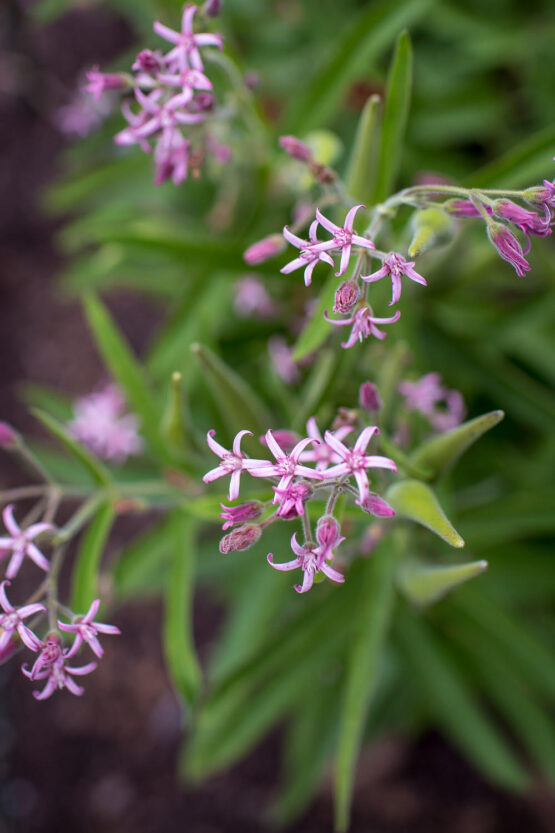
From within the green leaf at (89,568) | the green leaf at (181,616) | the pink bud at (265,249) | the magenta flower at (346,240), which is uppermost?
the magenta flower at (346,240)

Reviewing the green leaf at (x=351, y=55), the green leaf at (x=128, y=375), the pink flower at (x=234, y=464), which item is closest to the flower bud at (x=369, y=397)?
the pink flower at (x=234, y=464)

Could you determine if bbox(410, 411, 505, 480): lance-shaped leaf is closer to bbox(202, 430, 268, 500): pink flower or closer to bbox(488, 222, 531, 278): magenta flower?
bbox(488, 222, 531, 278): magenta flower

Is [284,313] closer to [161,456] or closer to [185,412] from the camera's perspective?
[161,456]

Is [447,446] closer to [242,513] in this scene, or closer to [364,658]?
[242,513]

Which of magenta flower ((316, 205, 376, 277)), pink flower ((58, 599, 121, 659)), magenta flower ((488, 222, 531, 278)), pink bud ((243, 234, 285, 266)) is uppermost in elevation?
magenta flower ((316, 205, 376, 277))

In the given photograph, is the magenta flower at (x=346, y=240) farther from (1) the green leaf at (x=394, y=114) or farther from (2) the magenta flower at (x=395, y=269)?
(1) the green leaf at (x=394, y=114)

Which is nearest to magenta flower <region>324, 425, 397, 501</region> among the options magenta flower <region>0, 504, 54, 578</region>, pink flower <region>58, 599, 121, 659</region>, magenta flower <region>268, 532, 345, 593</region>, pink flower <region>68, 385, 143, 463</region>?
magenta flower <region>268, 532, 345, 593</region>
